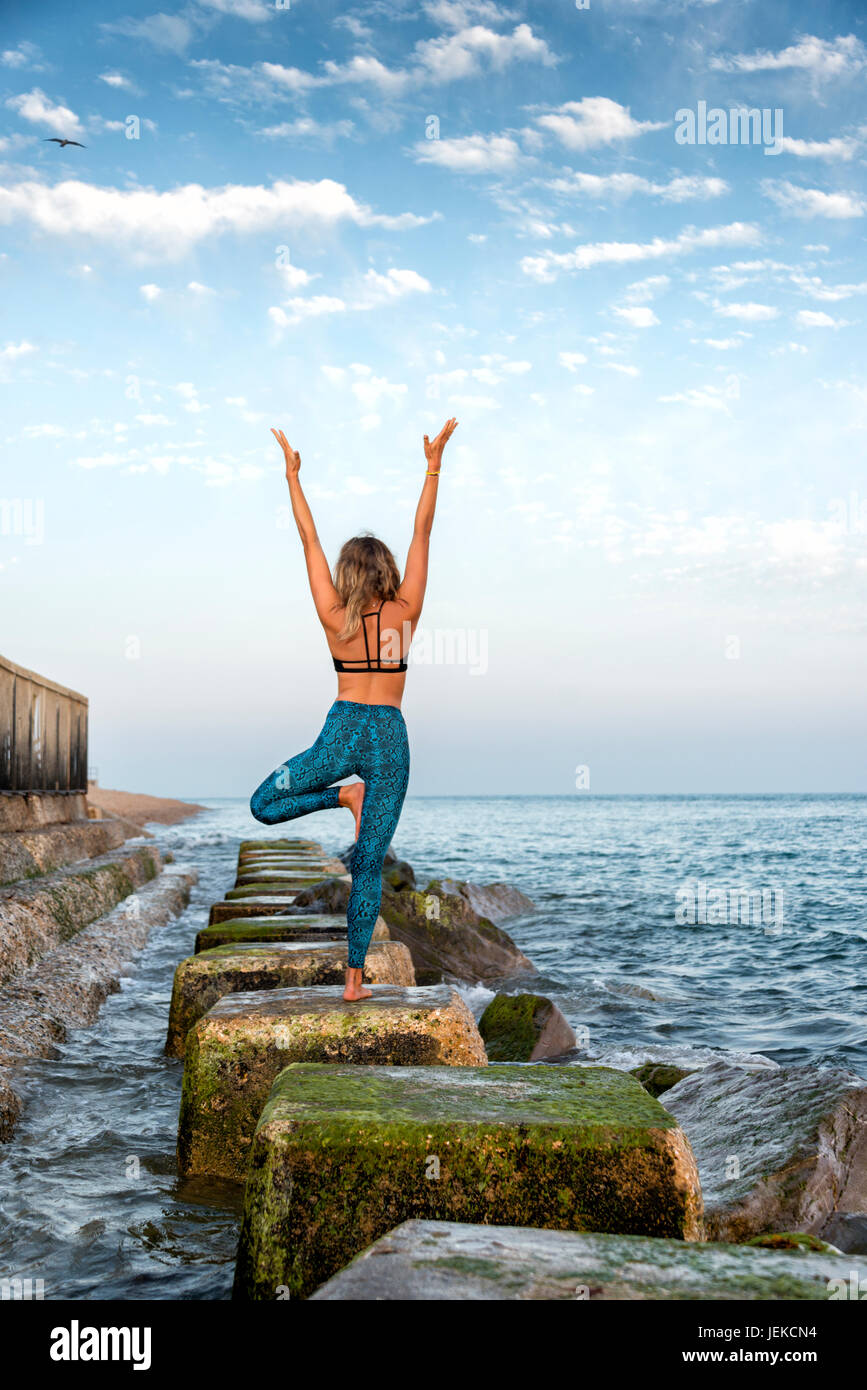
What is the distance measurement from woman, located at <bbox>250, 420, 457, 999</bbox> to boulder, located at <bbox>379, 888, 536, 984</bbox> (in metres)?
6.65

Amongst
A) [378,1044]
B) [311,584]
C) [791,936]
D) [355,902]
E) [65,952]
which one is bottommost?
[791,936]

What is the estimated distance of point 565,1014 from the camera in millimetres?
9898

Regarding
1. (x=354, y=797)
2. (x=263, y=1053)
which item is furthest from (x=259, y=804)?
(x=263, y=1053)

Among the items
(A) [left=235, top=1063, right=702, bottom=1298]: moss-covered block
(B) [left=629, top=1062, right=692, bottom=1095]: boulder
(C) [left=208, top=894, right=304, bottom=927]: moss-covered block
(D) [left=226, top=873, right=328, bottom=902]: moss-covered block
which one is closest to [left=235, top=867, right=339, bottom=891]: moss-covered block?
(D) [left=226, top=873, right=328, bottom=902]: moss-covered block

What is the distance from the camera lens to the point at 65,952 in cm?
885

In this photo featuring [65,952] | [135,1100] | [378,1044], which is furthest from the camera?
[65,952]

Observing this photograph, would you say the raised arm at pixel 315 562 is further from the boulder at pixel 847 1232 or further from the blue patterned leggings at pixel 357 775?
the boulder at pixel 847 1232

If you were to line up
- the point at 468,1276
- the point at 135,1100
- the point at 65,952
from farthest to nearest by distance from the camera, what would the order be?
the point at 65,952, the point at 135,1100, the point at 468,1276

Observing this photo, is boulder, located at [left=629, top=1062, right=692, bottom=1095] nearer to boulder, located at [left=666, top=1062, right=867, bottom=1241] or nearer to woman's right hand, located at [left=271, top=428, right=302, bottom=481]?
boulder, located at [left=666, top=1062, right=867, bottom=1241]

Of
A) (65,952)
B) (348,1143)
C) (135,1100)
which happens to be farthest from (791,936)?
(348,1143)

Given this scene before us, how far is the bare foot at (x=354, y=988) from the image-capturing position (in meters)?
4.28
